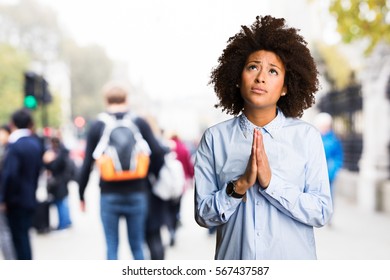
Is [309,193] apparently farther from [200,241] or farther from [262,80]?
[200,241]

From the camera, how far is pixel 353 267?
3.23 m

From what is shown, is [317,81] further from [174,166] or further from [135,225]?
[174,166]

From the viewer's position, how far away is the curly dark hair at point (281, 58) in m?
2.44

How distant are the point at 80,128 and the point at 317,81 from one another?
27.5m

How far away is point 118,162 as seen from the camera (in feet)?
15.4

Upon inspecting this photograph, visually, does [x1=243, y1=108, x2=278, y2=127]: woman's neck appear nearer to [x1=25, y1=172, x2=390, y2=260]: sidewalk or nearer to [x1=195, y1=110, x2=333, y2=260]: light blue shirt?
[x1=195, y1=110, x2=333, y2=260]: light blue shirt

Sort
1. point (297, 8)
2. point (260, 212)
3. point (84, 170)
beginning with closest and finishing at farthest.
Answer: point (260, 212)
point (84, 170)
point (297, 8)

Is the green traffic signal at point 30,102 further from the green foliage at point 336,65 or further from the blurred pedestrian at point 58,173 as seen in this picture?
the green foliage at point 336,65

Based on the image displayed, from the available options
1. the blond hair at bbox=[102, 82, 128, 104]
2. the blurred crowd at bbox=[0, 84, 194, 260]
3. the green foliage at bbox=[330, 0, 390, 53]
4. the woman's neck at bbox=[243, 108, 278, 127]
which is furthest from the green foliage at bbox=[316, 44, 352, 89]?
the woman's neck at bbox=[243, 108, 278, 127]

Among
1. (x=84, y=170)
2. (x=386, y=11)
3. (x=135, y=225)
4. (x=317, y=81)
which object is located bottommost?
(x=135, y=225)

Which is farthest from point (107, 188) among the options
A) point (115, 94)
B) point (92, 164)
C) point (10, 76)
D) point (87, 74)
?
point (87, 74)

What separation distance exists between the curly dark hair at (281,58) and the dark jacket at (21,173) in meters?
3.43

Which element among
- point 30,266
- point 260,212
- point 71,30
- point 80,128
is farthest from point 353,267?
point 71,30

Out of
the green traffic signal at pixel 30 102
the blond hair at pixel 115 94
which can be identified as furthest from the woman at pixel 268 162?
the green traffic signal at pixel 30 102
